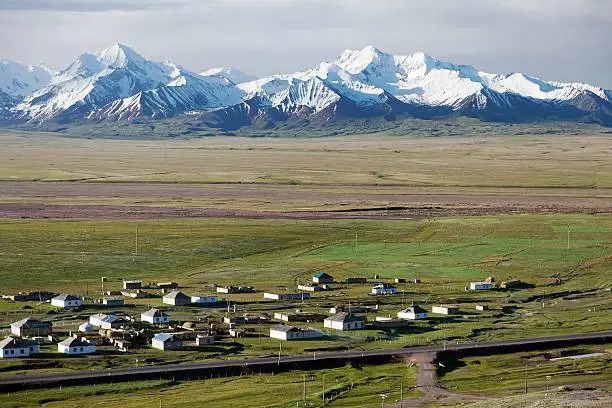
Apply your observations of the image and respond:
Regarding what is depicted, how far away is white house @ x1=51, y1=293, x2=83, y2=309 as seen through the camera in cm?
8244

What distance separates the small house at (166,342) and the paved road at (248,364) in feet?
13.9

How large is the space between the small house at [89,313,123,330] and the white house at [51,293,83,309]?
7.01m

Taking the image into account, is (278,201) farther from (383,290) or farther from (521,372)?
(521,372)

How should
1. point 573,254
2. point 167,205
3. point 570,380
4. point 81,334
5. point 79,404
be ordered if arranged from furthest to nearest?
point 167,205
point 573,254
point 81,334
point 570,380
point 79,404

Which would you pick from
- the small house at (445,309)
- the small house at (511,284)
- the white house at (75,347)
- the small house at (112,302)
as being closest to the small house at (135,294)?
the small house at (112,302)

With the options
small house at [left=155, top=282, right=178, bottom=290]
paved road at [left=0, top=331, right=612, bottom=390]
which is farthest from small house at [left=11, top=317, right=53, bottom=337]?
small house at [left=155, top=282, right=178, bottom=290]

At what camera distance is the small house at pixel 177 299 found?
8444 centimetres

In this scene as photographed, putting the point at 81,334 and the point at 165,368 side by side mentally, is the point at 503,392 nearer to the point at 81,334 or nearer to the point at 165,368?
the point at 165,368

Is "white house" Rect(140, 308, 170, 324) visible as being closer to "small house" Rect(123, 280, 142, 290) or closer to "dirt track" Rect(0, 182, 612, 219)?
"small house" Rect(123, 280, 142, 290)

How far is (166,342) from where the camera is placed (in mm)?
68125

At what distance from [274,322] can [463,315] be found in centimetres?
1311

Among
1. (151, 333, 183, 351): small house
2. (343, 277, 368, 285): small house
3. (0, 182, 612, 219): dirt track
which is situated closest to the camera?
(151, 333, 183, 351): small house

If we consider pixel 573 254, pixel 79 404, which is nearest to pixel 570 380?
pixel 79 404

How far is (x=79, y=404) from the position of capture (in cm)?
5650
